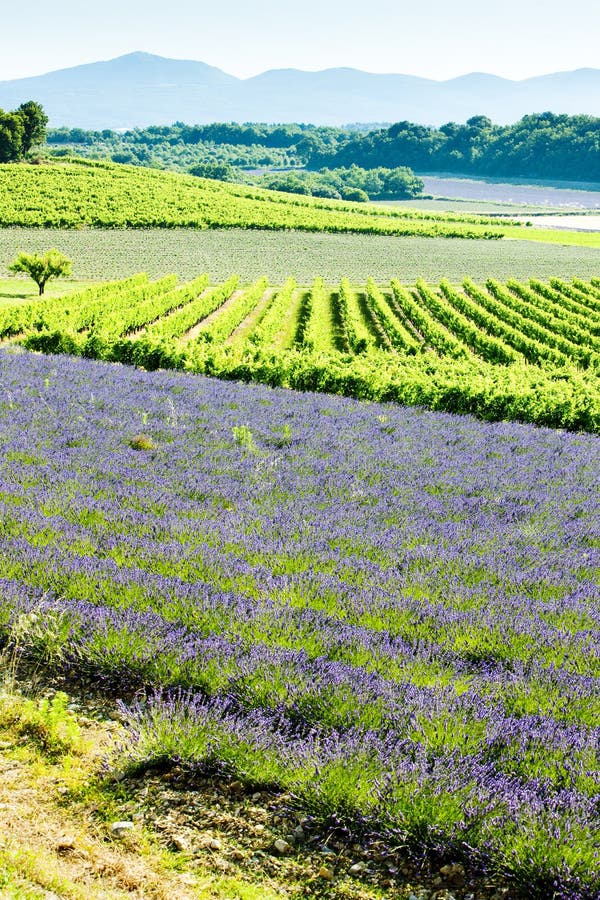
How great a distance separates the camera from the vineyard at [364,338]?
18.9 metres

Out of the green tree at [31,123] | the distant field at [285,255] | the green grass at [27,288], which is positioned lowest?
the green grass at [27,288]

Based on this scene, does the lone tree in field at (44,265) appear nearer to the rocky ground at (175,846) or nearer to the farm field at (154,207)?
the farm field at (154,207)

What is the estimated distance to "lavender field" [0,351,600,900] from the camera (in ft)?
13.1

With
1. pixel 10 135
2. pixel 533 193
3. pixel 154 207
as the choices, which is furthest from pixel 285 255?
pixel 533 193

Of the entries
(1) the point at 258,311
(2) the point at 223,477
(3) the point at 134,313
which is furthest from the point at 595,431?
(1) the point at 258,311

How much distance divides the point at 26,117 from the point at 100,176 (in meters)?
18.4

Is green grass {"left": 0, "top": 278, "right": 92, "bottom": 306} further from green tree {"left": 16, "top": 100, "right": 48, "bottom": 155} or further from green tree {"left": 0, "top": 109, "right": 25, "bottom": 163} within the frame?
green tree {"left": 16, "top": 100, "right": 48, "bottom": 155}

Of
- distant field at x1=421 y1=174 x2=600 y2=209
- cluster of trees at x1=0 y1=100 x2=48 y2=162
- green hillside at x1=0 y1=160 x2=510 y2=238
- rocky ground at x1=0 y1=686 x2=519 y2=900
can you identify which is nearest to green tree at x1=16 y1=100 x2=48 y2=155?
cluster of trees at x1=0 y1=100 x2=48 y2=162

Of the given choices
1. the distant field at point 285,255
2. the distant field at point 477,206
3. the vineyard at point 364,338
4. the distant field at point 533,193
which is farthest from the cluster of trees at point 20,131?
the distant field at point 533,193

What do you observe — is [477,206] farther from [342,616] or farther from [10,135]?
[342,616]

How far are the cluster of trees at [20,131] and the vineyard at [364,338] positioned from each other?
2773 inches

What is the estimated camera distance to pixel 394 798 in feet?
12.8

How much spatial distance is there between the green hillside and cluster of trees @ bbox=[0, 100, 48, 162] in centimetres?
342

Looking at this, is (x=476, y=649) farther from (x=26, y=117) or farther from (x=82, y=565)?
(x=26, y=117)
